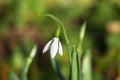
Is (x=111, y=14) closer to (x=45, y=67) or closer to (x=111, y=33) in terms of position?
(x=111, y=33)

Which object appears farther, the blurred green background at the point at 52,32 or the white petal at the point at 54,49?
the blurred green background at the point at 52,32

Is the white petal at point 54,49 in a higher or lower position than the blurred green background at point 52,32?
higher

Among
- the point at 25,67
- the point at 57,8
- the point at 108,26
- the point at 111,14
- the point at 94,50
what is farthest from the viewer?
the point at 57,8

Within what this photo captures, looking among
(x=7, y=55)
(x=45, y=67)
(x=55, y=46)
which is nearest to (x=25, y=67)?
(x=55, y=46)

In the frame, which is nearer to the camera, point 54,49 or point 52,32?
point 54,49

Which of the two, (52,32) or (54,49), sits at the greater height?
(54,49)

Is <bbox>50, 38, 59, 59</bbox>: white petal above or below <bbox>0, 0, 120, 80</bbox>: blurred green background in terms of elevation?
above

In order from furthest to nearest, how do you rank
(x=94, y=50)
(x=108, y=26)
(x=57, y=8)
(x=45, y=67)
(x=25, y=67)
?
1. (x=57, y=8)
2. (x=108, y=26)
3. (x=94, y=50)
4. (x=45, y=67)
5. (x=25, y=67)

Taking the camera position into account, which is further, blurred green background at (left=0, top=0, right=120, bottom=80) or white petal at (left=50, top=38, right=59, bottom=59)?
blurred green background at (left=0, top=0, right=120, bottom=80)
